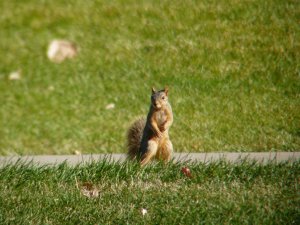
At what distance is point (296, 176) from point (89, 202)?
1616 mm

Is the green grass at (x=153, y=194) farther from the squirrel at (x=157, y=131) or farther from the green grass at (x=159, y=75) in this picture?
the green grass at (x=159, y=75)

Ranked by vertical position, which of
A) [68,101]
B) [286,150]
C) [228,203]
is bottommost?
[68,101]

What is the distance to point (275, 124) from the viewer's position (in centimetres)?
595

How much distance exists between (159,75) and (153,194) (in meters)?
3.00

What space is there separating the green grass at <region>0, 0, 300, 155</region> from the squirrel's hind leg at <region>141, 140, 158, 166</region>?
1116mm

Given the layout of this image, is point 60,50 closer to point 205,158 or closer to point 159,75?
point 159,75

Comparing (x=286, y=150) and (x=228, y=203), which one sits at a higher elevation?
(x=228, y=203)

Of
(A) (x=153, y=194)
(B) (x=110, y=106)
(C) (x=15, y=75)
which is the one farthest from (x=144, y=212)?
(C) (x=15, y=75)

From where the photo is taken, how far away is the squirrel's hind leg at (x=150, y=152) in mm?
4602

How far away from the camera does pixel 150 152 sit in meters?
4.62

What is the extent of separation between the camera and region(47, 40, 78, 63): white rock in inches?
317

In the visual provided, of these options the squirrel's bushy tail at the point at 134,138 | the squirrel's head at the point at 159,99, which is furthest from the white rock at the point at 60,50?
the squirrel's head at the point at 159,99

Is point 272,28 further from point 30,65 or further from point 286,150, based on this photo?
point 30,65

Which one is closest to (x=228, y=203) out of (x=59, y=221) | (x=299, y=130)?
(x=59, y=221)
